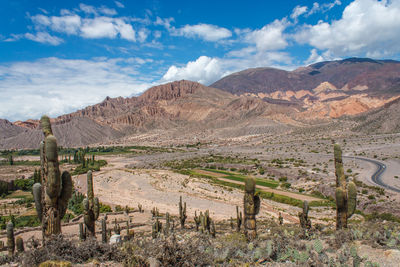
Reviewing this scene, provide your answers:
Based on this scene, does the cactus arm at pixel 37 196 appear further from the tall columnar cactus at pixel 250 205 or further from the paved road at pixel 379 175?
the paved road at pixel 379 175

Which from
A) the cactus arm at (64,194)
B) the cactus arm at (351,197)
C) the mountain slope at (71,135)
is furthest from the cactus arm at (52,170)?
the mountain slope at (71,135)

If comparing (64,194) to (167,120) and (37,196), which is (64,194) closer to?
(37,196)

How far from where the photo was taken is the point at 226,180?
47.0 m

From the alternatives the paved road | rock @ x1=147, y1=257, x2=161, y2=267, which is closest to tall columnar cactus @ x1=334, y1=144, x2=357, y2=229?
rock @ x1=147, y1=257, x2=161, y2=267

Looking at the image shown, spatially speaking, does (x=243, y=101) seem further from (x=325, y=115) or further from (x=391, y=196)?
(x=391, y=196)

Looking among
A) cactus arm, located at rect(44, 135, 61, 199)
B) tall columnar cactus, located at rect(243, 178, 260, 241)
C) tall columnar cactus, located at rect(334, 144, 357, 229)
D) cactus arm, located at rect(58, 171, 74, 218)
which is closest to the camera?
cactus arm, located at rect(44, 135, 61, 199)

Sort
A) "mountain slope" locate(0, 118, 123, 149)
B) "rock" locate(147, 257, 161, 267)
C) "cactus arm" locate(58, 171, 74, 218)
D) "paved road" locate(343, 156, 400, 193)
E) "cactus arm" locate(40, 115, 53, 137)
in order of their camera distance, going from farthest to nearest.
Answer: "mountain slope" locate(0, 118, 123, 149), "paved road" locate(343, 156, 400, 193), "cactus arm" locate(40, 115, 53, 137), "cactus arm" locate(58, 171, 74, 218), "rock" locate(147, 257, 161, 267)

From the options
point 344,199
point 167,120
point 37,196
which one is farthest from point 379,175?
point 167,120

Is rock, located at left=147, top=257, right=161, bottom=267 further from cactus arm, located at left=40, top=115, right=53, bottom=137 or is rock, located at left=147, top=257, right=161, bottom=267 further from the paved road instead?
the paved road

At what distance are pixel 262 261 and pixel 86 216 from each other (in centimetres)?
885

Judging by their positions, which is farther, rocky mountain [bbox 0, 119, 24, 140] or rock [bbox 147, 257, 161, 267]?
rocky mountain [bbox 0, 119, 24, 140]

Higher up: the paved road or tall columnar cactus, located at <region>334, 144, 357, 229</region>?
tall columnar cactus, located at <region>334, 144, 357, 229</region>

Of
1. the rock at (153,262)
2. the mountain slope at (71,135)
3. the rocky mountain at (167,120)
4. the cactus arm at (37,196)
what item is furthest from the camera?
the rocky mountain at (167,120)

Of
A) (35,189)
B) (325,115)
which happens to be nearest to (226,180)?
(35,189)
